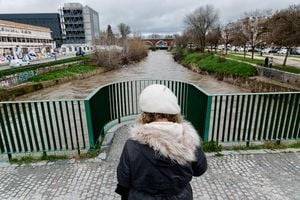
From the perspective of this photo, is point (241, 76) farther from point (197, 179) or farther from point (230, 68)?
point (197, 179)

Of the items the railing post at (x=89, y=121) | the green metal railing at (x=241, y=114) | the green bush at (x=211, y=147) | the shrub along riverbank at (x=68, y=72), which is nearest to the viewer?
the railing post at (x=89, y=121)

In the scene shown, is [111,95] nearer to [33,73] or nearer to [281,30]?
[281,30]

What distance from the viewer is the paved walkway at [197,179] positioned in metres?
3.15

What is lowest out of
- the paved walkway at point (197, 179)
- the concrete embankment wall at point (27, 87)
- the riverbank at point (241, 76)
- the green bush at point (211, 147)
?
the concrete embankment wall at point (27, 87)

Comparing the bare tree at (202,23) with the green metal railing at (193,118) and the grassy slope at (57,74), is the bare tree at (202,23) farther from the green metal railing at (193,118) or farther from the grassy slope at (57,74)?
the green metal railing at (193,118)

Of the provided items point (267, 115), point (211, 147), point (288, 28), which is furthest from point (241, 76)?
point (211, 147)

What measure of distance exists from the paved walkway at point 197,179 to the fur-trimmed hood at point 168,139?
1864 mm

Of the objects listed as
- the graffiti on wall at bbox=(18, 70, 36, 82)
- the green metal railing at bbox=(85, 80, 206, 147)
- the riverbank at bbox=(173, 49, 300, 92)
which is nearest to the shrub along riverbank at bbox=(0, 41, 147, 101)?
the graffiti on wall at bbox=(18, 70, 36, 82)

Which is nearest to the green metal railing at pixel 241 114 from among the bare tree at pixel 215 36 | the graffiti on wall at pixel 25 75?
the graffiti on wall at pixel 25 75

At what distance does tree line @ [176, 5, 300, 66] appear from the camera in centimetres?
1566

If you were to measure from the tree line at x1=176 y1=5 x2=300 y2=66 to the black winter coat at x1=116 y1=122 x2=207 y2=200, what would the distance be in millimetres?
17111

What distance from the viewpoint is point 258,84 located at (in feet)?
55.8

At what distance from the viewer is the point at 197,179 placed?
345 centimetres

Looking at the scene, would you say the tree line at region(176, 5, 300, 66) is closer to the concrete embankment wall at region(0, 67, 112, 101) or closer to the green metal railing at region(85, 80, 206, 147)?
the green metal railing at region(85, 80, 206, 147)
